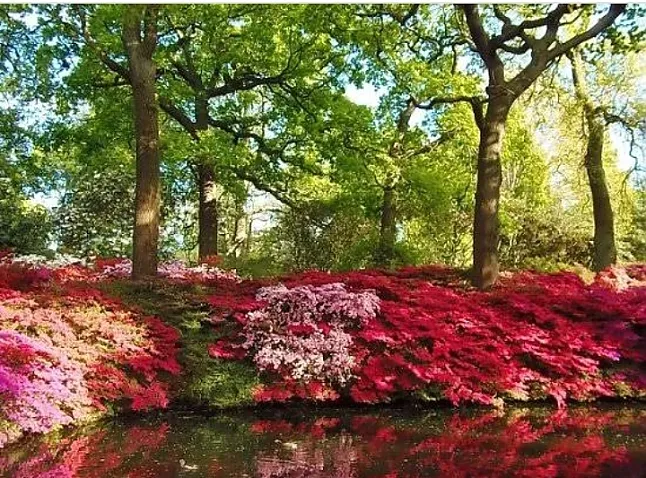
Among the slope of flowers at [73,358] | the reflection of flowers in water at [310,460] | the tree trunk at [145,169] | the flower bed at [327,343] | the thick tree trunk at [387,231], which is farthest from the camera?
the thick tree trunk at [387,231]

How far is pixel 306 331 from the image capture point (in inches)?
275

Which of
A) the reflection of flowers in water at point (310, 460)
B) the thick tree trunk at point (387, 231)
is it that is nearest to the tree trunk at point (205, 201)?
the thick tree trunk at point (387, 231)

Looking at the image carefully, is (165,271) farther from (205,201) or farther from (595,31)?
(595,31)

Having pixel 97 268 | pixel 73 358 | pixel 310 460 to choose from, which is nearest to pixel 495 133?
pixel 310 460

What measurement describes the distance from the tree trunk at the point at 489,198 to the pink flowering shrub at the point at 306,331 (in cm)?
188

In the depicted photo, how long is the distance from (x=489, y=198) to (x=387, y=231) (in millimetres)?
4343

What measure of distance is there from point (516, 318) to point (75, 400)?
4439mm

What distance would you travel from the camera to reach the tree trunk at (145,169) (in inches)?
330

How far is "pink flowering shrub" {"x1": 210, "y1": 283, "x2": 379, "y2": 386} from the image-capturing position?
6.75m

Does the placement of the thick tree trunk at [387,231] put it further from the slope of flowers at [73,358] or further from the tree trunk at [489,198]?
the slope of flowers at [73,358]

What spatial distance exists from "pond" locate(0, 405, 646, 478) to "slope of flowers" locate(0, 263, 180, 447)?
0.81 feet

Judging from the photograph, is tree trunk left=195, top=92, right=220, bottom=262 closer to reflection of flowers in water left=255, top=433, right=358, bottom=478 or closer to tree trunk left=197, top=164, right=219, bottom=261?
tree trunk left=197, top=164, right=219, bottom=261

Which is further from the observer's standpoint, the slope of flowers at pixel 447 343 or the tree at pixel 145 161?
the tree at pixel 145 161

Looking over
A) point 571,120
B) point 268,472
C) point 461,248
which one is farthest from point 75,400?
point 461,248
